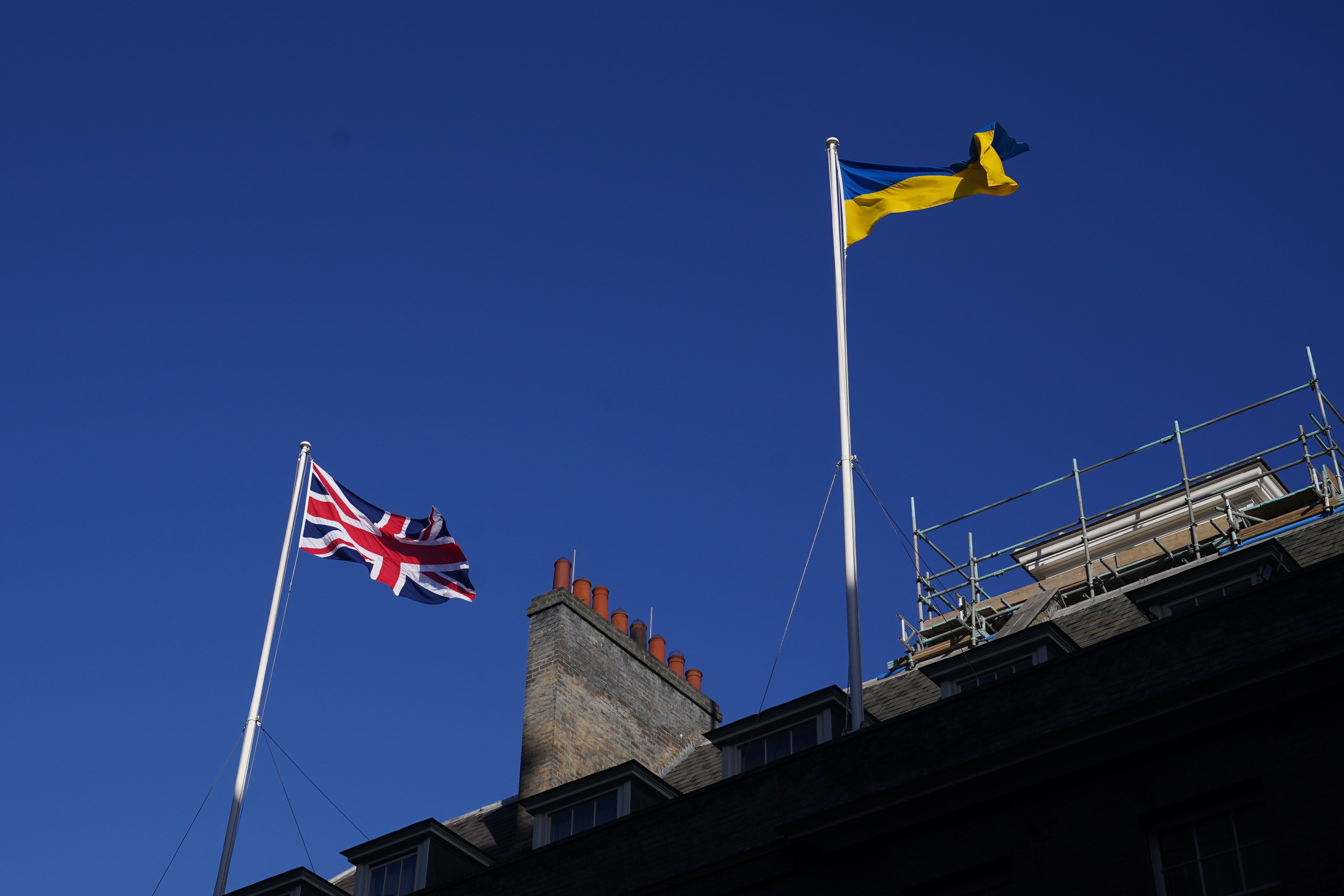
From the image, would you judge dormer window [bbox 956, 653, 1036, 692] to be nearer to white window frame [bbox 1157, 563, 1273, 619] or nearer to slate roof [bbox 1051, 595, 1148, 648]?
slate roof [bbox 1051, 595, 1148, 648]

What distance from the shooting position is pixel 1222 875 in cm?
1772

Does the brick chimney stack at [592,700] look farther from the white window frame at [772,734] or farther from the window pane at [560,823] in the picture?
the white window frame at [772,734]

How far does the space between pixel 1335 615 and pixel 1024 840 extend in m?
4.41

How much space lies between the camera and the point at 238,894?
91.8 feet

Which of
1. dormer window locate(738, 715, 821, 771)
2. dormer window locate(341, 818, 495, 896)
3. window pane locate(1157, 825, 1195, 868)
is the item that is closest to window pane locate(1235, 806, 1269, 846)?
window pane locate(1157, 825, 1195, 868)

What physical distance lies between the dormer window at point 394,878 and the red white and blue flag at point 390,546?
5385mm

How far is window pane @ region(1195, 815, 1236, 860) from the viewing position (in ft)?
58.8

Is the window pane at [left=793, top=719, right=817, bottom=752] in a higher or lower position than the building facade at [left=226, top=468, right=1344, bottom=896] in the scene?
higher

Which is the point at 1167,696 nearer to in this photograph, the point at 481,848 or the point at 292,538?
the point at 481,848

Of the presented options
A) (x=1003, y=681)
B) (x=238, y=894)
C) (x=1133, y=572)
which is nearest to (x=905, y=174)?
(x=1133, y=572)

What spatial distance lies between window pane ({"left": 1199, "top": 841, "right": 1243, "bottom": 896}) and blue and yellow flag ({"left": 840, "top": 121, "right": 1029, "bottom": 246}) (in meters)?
13.1

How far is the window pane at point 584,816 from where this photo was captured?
84.5ft

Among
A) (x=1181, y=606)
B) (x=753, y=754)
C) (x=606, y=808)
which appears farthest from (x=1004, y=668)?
(x=606, y=808)

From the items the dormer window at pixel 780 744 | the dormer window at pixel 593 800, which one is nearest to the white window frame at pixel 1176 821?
the dormer window at pixel 780 744
